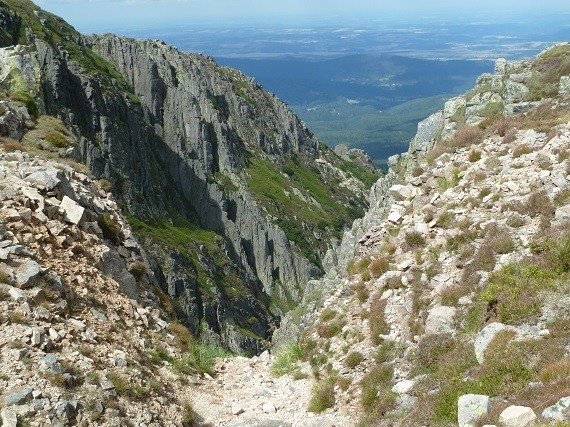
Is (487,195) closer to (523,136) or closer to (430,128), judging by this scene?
(523,136)

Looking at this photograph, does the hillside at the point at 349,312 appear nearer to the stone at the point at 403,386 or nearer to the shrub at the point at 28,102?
the stone at the point at 403,386

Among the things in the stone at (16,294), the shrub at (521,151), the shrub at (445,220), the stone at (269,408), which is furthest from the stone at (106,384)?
the shrub at (521,151)

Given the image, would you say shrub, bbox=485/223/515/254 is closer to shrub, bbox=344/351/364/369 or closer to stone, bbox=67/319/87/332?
shrub, bbox=344/351/364/369

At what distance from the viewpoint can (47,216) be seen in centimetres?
1825

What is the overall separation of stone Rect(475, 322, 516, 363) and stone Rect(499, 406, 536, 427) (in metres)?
2.89

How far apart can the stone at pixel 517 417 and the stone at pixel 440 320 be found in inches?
216

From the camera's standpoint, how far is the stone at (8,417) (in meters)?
10.5

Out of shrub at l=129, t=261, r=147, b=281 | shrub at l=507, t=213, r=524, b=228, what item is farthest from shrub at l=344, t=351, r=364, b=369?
shrub at l=129, t=261, r=147, b=281

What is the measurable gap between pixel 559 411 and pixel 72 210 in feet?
58.8

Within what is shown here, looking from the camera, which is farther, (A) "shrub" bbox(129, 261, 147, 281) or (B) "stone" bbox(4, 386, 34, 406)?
(A) "shrub" bbox(129, 261, 147, 281)

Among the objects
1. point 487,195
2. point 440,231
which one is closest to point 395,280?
point 440,231

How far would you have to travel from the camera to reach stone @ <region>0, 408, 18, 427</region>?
10.5 meters

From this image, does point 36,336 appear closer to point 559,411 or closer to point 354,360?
point 354,360

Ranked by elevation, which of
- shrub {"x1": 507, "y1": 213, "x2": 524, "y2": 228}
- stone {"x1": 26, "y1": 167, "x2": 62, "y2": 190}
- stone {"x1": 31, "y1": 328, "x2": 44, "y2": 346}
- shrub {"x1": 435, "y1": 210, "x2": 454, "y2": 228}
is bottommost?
stone {"x1": 31, "y1": 328, "x2": 44, "y2": 346}
